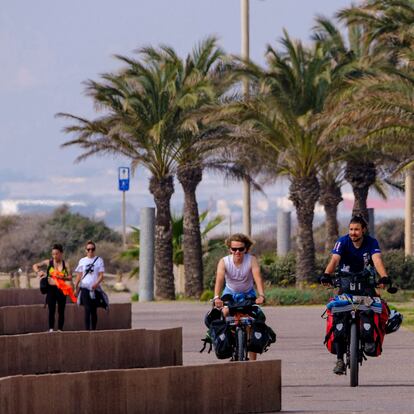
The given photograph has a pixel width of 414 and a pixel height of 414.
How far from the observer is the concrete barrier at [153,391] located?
1148 cm

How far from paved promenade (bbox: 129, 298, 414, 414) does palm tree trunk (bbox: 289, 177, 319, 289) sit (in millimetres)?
10269

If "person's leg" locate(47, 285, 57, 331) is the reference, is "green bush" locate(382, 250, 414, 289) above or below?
above

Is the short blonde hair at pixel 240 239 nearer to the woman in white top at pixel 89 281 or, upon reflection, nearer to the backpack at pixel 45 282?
the woman in white top at pixel 89 281

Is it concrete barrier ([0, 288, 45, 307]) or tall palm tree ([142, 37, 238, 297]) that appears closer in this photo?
concrete barrier ([0, 288, 45, 307])

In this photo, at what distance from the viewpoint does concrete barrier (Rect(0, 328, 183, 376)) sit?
17.5 m

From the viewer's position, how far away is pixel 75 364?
1780 cm

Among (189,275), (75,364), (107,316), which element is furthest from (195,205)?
(75,364)

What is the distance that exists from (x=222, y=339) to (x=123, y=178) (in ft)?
155

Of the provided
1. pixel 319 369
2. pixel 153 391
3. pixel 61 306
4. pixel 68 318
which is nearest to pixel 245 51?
pixel 68 318

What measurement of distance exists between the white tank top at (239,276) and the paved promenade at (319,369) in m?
1.15

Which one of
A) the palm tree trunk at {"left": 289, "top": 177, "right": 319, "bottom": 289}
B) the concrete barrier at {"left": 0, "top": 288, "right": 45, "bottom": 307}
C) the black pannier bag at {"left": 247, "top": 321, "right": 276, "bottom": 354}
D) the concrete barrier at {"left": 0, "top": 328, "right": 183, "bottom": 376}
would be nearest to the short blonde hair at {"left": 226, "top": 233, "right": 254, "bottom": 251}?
the black pannier bag at {"left": 247, "top": 321, "right": 276, "bottom": 354}

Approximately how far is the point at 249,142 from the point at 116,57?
502 cm

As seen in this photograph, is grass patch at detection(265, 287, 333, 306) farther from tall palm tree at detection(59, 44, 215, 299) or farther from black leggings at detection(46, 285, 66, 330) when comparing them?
black leggings at detection(46, 285, 66, 330)

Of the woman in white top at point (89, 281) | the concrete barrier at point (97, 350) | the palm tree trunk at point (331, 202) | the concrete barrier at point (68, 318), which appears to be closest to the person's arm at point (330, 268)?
the concrete barrier at point (97, 350)
